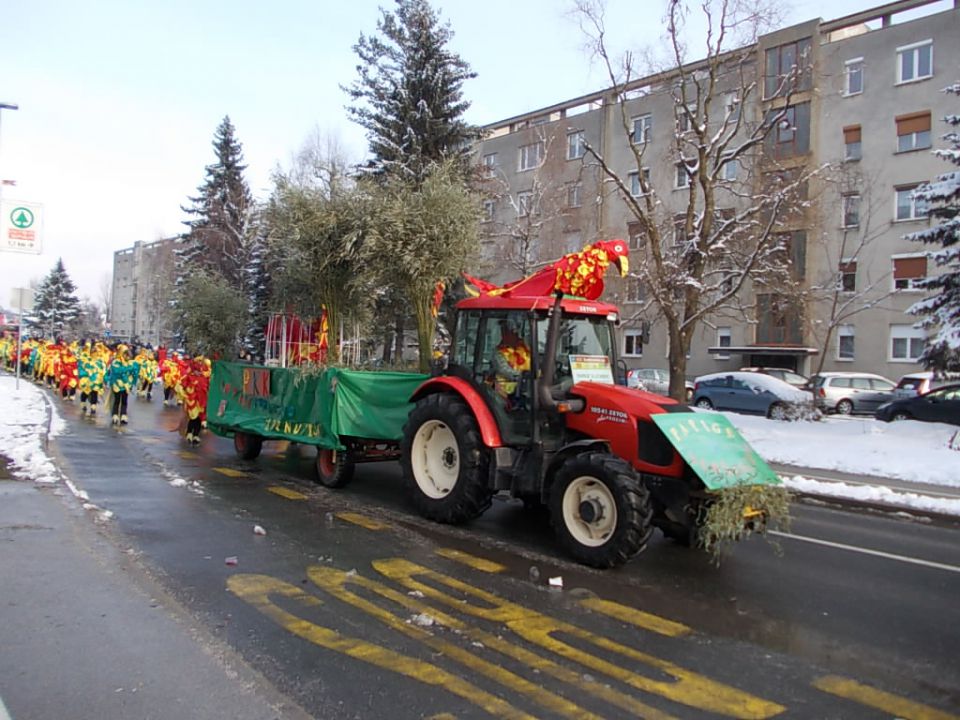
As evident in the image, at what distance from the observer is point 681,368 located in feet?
53.4

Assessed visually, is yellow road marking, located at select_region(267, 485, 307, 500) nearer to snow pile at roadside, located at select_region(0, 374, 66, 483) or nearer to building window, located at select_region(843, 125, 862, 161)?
snow pile at roadside, located at select_region(0, 374, 66, 483)

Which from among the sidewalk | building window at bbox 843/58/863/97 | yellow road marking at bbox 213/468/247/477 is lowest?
A: the sidewalk

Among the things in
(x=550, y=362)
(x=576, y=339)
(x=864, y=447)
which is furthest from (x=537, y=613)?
(x=864, y=447)

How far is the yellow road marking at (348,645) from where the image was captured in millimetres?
3711

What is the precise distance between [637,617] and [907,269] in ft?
105

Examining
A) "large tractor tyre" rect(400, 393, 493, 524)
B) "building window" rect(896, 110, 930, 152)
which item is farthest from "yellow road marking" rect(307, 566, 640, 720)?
"building window" rect(896, 110, 930, 152)

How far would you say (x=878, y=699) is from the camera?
3.86 metres

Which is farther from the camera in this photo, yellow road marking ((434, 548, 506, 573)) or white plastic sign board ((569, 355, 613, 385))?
white plastic sign board ((569, 355, 613, 385))

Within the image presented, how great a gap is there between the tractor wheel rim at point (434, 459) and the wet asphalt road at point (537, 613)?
1.39ft

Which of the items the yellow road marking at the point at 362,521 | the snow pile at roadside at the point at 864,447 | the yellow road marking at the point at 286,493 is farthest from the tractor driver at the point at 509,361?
the snow pile at roadside at the point at 864,447

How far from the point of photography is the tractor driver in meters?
7.12

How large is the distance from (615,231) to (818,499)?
26035 millimetres

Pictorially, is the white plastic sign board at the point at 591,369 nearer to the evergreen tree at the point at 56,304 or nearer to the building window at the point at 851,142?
the building window at the point at 851,142

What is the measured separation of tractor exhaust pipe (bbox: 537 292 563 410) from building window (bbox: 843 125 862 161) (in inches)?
1245
